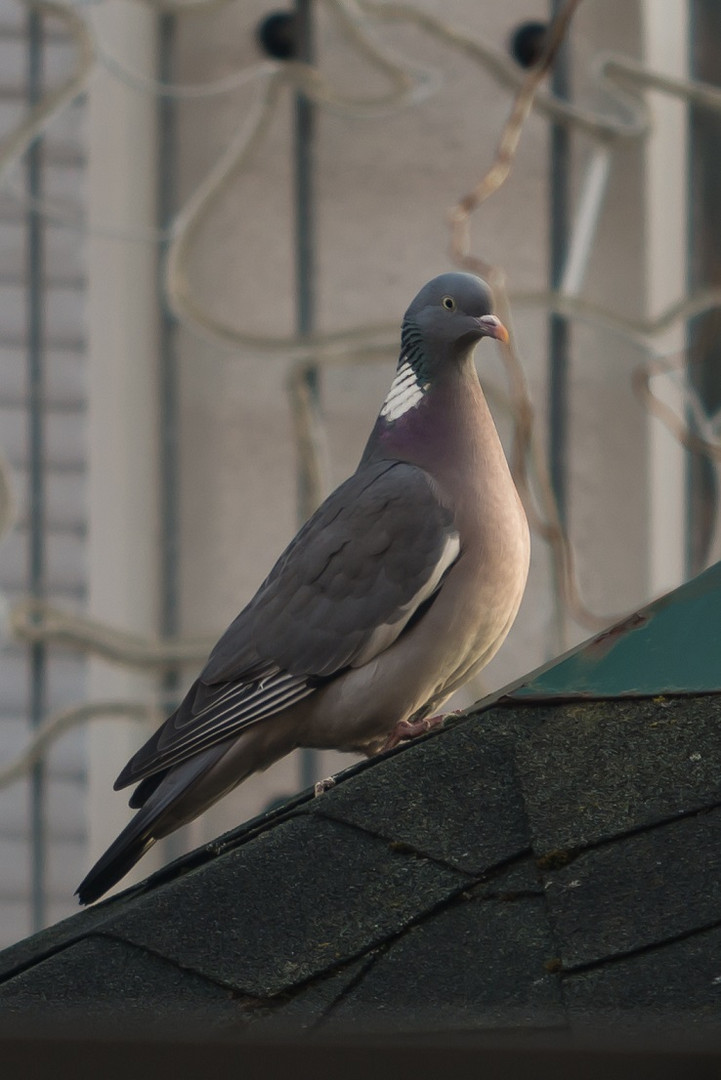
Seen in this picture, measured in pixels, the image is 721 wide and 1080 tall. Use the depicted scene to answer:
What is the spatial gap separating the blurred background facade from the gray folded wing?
8.63 feet

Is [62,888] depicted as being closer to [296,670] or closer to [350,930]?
[296,670]

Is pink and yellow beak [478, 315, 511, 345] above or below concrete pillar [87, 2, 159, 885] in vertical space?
below

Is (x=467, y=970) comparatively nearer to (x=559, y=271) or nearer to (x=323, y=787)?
(x=323, y=787)

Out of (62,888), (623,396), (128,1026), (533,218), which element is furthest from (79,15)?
(128,1026)

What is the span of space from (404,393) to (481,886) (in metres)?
0.93

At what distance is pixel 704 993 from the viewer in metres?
1.39

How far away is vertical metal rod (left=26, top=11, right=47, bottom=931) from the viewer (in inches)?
195

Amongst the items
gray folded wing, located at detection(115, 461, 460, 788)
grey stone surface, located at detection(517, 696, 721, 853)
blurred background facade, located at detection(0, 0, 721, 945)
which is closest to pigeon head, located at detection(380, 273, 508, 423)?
gray folded wing, located at detection(115, 461, 460, 788)

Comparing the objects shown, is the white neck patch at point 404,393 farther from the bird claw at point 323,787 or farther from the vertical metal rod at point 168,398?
the vertical metal rod at point 168,398

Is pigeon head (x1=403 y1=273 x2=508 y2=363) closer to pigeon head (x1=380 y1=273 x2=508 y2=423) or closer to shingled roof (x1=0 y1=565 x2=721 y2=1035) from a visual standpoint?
pigeon head (x1=380 y1=273 x2=508 y2=423)

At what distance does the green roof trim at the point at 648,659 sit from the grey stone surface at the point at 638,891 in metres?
0.14

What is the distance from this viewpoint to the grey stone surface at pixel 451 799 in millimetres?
1553

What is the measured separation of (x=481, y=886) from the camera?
1.53 metres

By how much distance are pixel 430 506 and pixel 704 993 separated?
0.94 m
